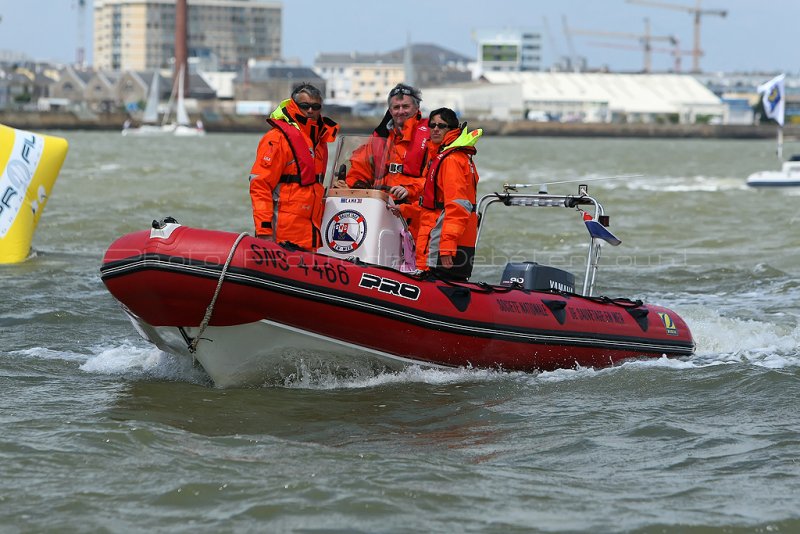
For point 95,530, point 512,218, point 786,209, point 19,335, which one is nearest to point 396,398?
point 95,530

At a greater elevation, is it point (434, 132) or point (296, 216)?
point (434, 132)

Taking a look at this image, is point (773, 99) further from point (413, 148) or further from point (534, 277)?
point (413, 148)

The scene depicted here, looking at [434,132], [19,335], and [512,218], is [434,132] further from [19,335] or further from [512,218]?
[512,218]

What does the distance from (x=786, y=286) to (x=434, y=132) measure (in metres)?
5.38

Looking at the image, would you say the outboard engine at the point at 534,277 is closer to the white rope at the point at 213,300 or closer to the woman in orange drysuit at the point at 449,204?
the woman in orange drysuit at the point at 449,204

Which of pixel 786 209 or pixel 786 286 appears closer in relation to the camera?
pixel 786 286

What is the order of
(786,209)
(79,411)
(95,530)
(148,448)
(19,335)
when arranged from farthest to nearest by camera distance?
(786,209)
(19,335)
(79,411)
(148,448)
(95,530)

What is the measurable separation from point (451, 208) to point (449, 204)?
2 centimetres

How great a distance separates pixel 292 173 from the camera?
6.55 m

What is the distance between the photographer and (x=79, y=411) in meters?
5.86

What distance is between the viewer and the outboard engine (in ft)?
24.1

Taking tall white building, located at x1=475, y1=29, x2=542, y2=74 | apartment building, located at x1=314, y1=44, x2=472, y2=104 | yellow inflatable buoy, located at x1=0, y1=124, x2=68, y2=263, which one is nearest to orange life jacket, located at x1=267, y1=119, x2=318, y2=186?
yellow inflatable buoy, located at x1=0, y1=124, x2=68, y2=263

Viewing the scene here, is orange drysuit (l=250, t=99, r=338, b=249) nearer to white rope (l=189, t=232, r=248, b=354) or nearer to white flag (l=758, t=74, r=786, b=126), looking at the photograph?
white rope (l=189, t=232, r=248, b=354)

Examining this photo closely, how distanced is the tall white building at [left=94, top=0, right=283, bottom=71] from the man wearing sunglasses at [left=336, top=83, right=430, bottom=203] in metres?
140
